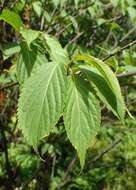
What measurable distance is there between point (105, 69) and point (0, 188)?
11.0 feet

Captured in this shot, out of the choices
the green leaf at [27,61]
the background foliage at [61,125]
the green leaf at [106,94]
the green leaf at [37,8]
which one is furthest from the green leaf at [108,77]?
the green leaf at [37,8]

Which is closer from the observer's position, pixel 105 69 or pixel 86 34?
pixel 105 69

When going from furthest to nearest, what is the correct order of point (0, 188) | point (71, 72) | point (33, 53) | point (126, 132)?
point (0, 188) < point (126, 132) < point (33, 53) < point (71, 72)

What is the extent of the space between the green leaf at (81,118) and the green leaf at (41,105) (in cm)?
3

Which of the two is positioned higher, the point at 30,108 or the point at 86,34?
the point at 30,108

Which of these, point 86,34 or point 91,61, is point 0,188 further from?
point 91,61

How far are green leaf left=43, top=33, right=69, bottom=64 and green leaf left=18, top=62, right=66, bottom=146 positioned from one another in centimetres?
11

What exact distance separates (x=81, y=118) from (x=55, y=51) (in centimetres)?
26

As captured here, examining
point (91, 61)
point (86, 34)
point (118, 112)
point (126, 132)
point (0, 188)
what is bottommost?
point (0, 188)

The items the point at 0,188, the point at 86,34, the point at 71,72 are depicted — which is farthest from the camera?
the point at 0,188

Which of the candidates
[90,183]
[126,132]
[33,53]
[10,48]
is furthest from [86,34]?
[33,53]

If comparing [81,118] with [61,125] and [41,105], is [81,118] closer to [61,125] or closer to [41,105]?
[41,105]

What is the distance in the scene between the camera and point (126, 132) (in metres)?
3.14

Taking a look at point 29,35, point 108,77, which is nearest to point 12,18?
point 29,35
